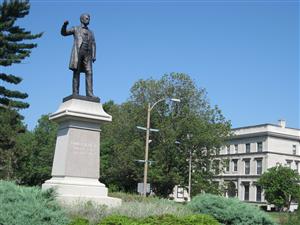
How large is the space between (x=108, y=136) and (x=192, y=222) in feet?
163

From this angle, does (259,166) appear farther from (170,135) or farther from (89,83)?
(89,83)

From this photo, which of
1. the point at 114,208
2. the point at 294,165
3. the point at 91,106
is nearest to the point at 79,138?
the point at 91,106

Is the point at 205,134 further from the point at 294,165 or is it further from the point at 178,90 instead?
the point at 294,165

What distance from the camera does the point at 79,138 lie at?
15156 millimetres

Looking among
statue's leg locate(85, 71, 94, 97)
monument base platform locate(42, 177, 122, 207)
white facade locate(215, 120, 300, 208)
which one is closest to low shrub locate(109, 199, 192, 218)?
monument base platform locate(42, 177, 122, 207)

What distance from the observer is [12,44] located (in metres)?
45.3

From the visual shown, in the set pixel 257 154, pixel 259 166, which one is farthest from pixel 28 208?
pixel 259 166

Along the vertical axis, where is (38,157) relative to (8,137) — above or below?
below

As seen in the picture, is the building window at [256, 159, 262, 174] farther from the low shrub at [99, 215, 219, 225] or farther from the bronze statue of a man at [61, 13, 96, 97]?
the low shrub at [99, 215, 219, 225]

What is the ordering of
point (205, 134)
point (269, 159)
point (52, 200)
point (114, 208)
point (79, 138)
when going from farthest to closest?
point (269, 159) → point (205, 134) → point (79, 138) → point (114, 208) → point (52, 200)

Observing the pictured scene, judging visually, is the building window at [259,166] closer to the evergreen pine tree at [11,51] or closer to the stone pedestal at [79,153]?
the evergreen pine tree at [11,51]

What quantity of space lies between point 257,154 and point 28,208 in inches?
3189

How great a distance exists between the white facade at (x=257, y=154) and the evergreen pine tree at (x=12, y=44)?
156 feet

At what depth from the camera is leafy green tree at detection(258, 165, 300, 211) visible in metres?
71.1
